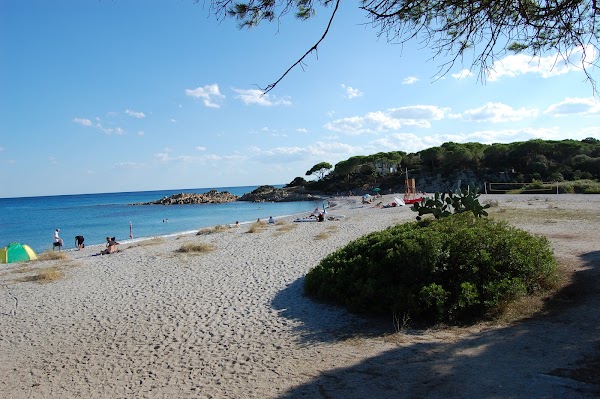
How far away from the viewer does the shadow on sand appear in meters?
3.90

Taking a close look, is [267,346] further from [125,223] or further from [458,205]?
[125,223]

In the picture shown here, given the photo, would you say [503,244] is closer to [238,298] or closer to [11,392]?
[238,298]

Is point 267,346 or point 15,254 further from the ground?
point 15,254

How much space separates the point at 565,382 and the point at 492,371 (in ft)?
2.08

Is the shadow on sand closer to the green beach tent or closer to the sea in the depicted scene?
the green beach tent

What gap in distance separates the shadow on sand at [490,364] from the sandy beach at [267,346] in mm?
16

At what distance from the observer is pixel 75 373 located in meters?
5.50

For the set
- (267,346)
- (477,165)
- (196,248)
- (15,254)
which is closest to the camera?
(267,346)

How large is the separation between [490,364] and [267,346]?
2812 mm

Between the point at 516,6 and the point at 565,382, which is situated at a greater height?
the point at 516,6

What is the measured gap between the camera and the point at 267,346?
5879mm

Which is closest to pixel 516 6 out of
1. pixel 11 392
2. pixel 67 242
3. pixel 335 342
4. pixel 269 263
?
pixel 335 342

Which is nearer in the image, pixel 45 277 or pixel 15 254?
pixel 45 277

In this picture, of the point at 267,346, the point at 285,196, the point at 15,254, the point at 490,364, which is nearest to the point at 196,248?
A: the point at 15,254
